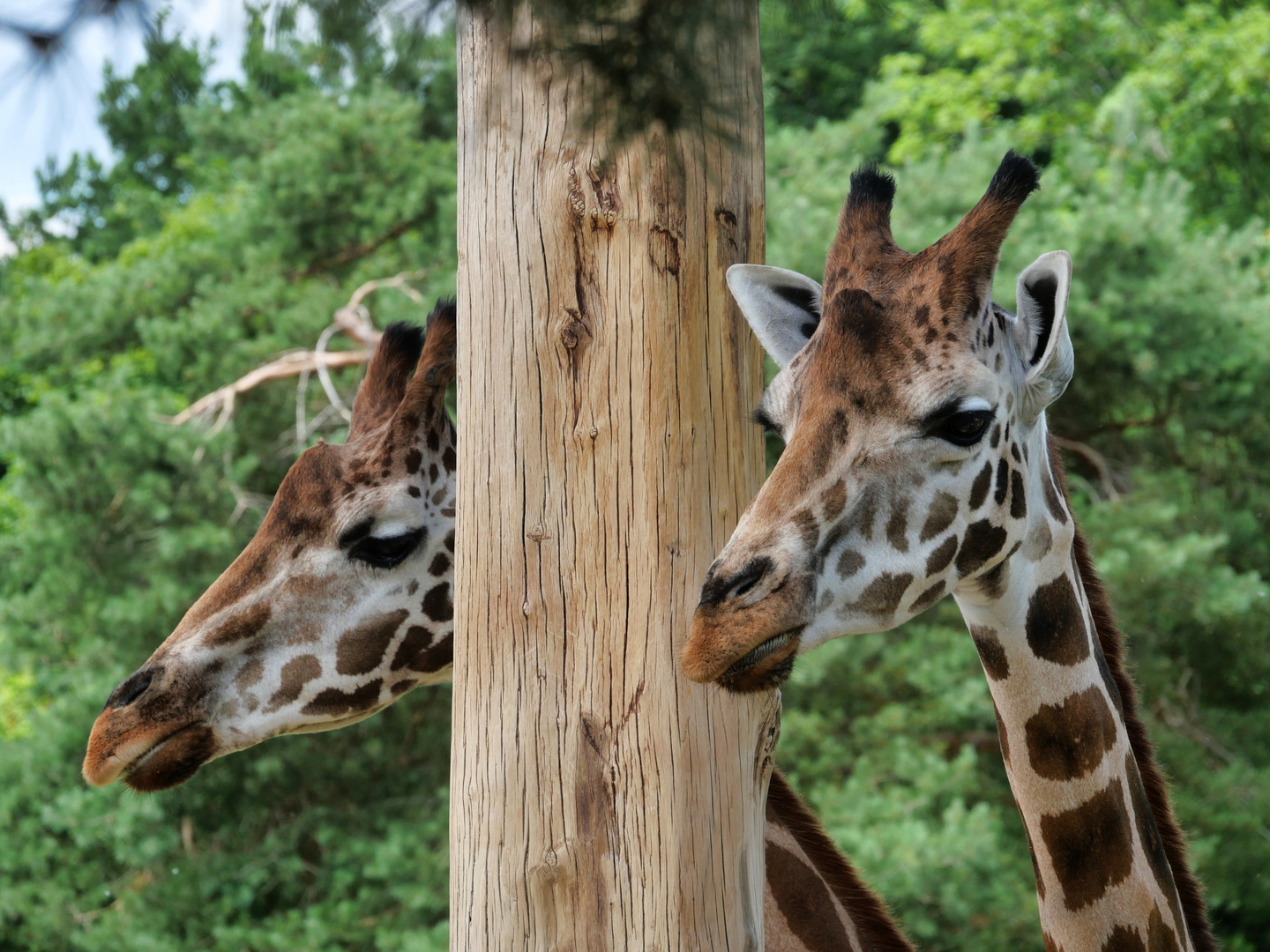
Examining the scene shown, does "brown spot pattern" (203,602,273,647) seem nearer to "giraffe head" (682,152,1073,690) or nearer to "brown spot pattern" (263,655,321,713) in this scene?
"brown spot pattern" (263,655,321,713)

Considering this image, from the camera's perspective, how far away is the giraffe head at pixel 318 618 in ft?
8.04

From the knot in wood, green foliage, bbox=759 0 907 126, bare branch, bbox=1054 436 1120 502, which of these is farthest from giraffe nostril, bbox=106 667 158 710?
green foliage, bbox=759 0 907 126

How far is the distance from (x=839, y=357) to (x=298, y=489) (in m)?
1.31

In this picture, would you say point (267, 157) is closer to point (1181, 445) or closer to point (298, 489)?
point (298, 489)

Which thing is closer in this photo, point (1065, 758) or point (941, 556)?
point (941, 556)

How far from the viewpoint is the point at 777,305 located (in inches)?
86.2

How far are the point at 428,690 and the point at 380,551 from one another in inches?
175

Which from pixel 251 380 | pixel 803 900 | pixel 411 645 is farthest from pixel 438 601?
pixel 251 380

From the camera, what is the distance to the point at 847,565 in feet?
6.21

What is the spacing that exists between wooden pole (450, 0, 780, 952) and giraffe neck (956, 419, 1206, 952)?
47 centimetres

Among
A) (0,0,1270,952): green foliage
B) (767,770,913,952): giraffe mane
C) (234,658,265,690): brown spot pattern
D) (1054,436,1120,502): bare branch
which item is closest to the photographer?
(767,770,913,952): giraffe mane

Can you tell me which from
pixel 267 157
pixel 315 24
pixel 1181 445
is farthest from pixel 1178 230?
pixel 315 24

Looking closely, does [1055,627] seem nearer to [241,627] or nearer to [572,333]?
[572,333]

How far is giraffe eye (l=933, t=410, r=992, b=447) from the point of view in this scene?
196 cm
